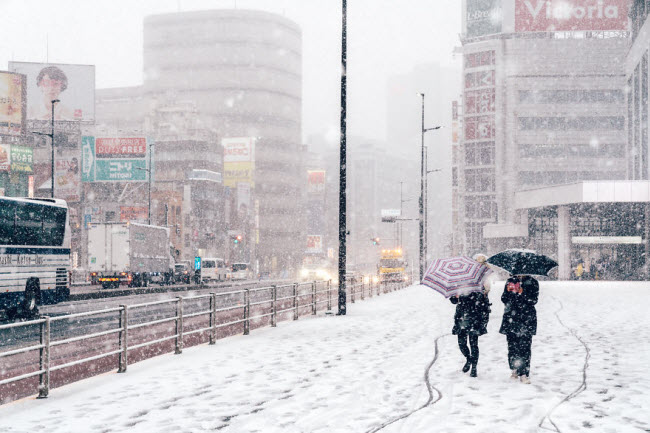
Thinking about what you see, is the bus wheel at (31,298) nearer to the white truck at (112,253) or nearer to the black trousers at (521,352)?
the black trousers at (521,352)

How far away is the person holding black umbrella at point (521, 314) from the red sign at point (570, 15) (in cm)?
9501

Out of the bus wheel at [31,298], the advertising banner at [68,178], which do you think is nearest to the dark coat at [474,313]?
the bus wheel at [31,298]

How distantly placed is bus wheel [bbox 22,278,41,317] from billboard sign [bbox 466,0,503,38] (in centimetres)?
8971

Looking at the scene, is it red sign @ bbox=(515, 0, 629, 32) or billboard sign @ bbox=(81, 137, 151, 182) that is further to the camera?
red sign @ bbox=(515, 0, 629, 32)

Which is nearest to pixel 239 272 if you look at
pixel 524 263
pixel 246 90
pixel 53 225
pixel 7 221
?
pixel 53 225

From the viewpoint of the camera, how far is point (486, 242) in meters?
96.4

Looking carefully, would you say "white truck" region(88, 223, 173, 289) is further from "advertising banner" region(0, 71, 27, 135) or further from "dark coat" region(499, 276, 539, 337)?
"dark coat" region(499, 276, 539, 337)

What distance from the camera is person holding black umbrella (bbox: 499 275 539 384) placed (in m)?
10.2

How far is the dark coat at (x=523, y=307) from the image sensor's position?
10.2 m

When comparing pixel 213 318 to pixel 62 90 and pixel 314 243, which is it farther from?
pixel 314 243

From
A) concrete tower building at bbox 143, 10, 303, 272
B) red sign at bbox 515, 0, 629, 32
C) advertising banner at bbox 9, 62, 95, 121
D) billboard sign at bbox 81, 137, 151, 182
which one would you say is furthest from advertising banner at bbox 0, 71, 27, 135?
concrete tower building at bbox 143, 10, 303, 272

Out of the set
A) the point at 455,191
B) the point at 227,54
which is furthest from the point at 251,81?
the point at 455,191

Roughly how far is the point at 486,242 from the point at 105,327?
80.7 meters

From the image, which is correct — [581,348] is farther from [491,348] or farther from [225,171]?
[225,171]
